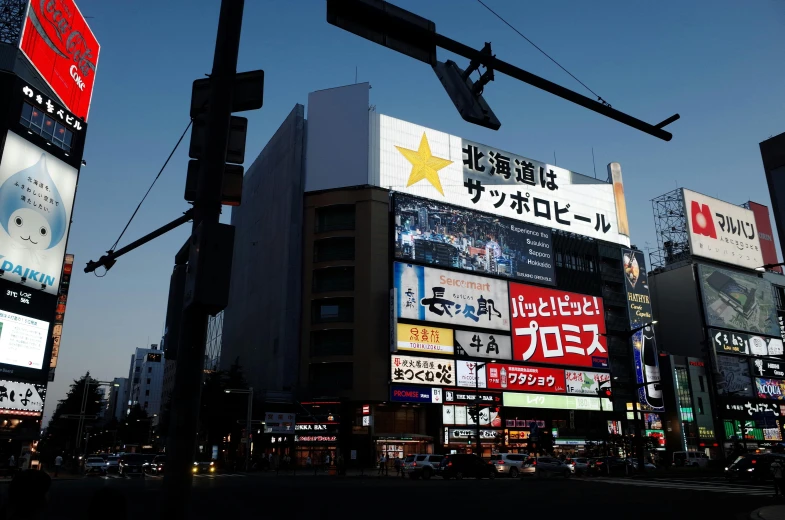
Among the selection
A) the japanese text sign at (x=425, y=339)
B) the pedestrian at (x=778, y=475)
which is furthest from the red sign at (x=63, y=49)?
the pedestrian at (x=778, y=475)

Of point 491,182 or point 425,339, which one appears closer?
point 425,339

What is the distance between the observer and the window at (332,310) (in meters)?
64.1

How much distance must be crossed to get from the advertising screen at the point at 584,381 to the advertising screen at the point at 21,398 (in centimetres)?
5402

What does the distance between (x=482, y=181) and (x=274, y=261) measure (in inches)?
1053

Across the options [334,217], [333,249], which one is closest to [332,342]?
[333,249]

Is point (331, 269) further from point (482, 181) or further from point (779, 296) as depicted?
point (779, 296)

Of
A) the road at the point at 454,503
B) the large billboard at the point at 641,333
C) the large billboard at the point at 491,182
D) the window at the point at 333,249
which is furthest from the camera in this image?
the large billboard at the point at 641,333

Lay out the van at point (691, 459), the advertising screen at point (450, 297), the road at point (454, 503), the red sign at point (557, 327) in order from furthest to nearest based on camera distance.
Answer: the red sign at point (557, 327), the advertising screen at point (450, 297), the van at point (691, 459), the road at point (454, 503)

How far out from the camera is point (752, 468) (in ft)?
109

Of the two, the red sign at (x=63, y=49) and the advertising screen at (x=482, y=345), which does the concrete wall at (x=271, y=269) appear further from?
the red sign at (x=63, y=49)

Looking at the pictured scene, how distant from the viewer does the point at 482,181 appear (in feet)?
246

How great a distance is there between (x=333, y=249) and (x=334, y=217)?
3708 millimetres

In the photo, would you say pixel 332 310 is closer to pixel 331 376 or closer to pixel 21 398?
pixel 331 376

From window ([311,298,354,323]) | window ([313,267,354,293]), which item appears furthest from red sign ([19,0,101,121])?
window ([311,298,354,323])
